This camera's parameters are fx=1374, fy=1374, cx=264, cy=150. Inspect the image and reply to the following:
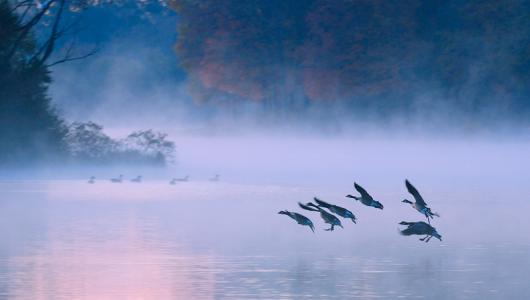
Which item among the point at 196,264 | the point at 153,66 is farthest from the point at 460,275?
the point at 153,66

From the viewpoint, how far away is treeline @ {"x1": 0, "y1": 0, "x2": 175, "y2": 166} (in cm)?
3178

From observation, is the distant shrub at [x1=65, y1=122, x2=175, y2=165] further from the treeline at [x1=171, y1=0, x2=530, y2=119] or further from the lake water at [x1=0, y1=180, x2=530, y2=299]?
the treeline at [x1=171, y1=0, x2=530, y2=119]

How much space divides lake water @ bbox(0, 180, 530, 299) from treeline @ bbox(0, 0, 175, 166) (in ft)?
20.9

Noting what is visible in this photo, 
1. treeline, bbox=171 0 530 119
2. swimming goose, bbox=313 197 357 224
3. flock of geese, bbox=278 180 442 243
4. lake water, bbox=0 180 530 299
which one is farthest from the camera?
treeline, bbox=171 0 530 119

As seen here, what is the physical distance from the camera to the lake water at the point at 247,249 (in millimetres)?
14023

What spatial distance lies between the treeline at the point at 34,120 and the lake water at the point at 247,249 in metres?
6.37

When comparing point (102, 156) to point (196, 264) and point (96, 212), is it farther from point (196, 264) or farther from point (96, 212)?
point (196, 264)

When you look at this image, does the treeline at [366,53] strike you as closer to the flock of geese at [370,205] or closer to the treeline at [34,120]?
the treeline at [34,120]

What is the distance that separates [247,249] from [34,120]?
648 inches

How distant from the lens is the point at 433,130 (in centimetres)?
5134

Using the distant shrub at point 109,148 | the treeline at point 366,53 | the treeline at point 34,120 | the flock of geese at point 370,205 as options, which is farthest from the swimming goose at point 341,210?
the treeline at point 366,53

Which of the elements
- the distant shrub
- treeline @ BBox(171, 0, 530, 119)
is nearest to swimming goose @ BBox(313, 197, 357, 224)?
the distant shrub

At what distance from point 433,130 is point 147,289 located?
3822 centimetres

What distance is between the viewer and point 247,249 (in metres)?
17.2
